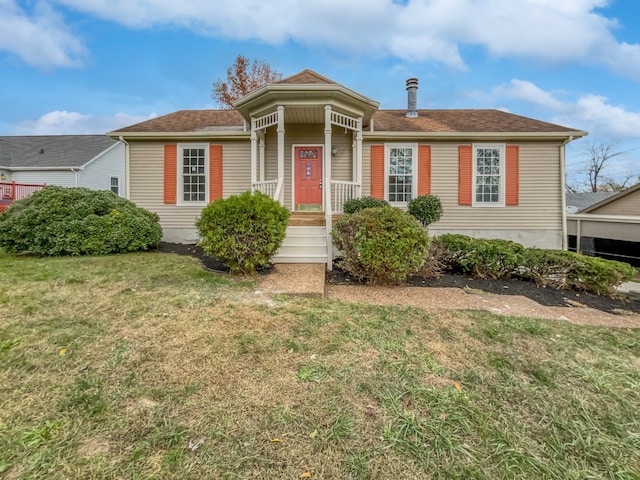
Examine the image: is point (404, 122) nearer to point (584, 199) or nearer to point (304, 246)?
point (304, 246)

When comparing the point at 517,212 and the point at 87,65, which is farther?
the point at 87,65

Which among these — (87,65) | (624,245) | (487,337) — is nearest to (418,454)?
(487,337)

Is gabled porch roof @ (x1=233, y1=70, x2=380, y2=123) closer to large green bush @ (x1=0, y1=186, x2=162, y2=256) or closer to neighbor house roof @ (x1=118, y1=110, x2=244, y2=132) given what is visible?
neighbor house roof @ (x1=118, y1=110, x2=244, y2=132)

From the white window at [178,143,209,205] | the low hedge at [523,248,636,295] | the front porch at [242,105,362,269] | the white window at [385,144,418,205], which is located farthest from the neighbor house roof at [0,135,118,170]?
the low hedge at [523,248,636,295]

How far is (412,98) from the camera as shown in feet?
36.4

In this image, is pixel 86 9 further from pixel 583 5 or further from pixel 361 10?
pixel 583 5

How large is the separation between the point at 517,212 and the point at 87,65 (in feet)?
68.2

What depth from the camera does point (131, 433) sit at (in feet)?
6.14

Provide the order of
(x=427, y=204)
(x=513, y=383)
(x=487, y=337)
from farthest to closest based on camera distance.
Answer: (x=427, y=204) < (x=487, y=337) < (x=513, y=383)

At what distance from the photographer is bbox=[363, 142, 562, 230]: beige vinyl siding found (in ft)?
30.5

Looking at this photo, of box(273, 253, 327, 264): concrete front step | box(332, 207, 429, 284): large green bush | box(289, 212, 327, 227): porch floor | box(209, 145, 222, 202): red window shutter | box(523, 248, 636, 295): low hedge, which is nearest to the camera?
box(332, 207, 429, 284): large green bush

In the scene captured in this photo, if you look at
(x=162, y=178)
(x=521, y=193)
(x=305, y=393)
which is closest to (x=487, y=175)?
(x=521, y=193)

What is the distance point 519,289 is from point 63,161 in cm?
2273

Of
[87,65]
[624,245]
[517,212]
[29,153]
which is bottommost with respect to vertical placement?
[624,245]
